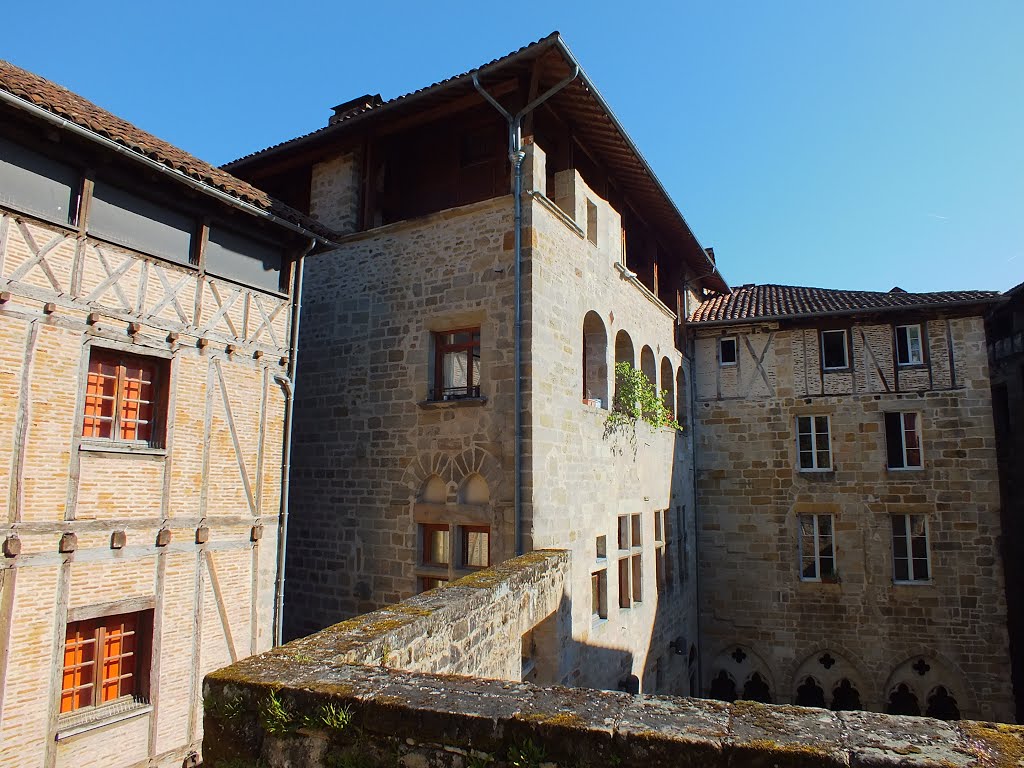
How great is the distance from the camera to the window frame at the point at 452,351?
30.5 feet

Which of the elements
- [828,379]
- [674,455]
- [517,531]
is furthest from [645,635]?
[828,379]

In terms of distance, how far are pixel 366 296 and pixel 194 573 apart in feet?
15.4

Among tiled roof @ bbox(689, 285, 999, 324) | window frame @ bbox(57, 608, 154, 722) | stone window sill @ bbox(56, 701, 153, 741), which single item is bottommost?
stone window sill @ bbox(56, 701, 153, 741)

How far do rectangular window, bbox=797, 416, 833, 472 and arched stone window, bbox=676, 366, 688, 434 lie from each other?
103 inches

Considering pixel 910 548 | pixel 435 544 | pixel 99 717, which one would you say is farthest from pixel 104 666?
pixel 910 548

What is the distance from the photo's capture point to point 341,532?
9828mm

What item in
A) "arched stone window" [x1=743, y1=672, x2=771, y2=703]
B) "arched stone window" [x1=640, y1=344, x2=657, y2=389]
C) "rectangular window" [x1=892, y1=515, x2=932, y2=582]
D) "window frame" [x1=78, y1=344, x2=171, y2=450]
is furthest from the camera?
"arched stone window" [x1=743, y1=672, x2=771, y2=703]

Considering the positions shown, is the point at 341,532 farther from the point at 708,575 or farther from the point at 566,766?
the point at 708,575

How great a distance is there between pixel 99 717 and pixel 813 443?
14.0 meters

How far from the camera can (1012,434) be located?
17.0 meters

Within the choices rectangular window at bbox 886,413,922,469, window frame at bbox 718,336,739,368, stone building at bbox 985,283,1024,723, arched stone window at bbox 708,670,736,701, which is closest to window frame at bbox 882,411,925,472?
rectangular window at bbox 886,413,922,469

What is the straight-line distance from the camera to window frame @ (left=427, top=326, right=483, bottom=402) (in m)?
9.29

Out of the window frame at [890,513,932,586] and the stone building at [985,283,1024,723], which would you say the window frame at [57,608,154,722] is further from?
the stone building at [985,283,1024,723]

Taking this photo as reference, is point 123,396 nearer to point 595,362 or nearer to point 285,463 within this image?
point 285,463
